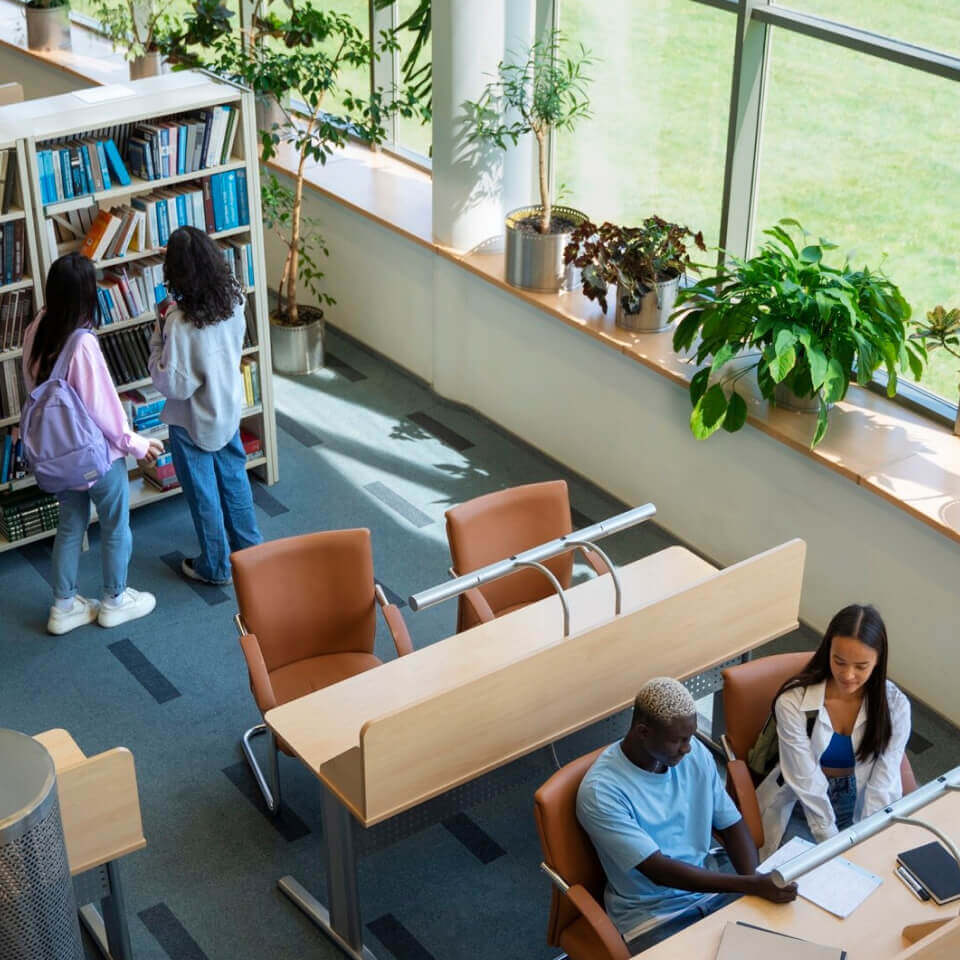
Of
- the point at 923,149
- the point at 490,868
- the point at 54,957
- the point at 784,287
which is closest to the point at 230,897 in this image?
the point at 490,868

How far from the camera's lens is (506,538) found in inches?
193

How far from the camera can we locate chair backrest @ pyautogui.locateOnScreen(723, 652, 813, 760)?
3998 mm

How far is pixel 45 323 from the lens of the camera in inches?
196

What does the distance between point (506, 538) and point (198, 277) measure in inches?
60.2

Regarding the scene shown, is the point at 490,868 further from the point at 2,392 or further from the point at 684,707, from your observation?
the point at 2,392

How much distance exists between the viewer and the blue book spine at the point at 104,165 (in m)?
5.39

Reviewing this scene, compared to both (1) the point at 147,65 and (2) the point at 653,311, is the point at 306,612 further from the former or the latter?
(1) the point at 147,65

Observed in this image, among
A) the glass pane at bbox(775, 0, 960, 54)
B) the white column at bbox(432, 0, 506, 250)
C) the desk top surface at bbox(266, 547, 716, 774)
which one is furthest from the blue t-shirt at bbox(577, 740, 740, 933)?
the white column at bbox(432, 0, 506, 250)

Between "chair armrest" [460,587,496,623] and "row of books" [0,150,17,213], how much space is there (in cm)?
241

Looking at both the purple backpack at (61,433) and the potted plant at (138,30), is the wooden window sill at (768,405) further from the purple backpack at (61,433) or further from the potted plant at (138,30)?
the purple backpack at (61,433)

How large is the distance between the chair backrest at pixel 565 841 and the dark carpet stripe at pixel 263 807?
118 centimetres

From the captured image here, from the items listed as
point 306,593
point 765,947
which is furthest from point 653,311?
point 765,947

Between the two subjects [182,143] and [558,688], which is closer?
[558,688]

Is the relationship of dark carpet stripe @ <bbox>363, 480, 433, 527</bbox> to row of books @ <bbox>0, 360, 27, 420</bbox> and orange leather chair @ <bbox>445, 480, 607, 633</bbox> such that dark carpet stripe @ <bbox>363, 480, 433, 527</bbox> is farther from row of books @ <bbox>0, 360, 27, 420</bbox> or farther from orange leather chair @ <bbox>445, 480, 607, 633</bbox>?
row of books @ <bbox>0, 360, 27, 420</bbox>
